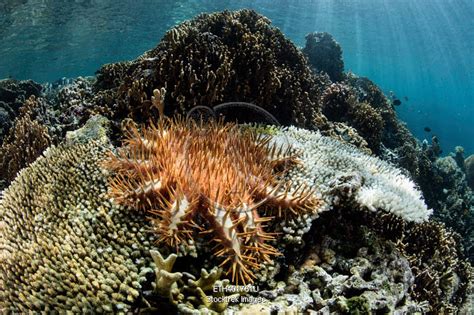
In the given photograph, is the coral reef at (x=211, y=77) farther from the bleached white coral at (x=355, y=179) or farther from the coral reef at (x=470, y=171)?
the coral reef at (x=470, y=171)

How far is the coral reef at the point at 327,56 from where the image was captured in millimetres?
14133

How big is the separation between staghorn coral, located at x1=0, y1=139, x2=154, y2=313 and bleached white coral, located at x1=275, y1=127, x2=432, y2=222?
5.65ft

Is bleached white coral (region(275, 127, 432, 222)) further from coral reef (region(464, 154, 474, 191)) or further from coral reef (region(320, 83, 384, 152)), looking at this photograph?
coral reef (region(464, 154, 474, 191))

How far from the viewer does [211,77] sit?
16.9ft

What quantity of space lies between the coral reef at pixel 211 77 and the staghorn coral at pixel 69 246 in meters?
1.87

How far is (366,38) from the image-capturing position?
46781 millimetres

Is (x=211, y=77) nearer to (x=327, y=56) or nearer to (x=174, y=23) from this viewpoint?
(x=327, y=56)

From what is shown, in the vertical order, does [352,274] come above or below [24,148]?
above

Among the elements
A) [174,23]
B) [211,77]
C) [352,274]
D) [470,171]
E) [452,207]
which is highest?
[211,77]

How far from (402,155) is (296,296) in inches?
378

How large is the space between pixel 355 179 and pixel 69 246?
257 centimetres

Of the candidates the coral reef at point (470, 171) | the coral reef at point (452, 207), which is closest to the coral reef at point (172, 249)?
the coral reef at point (452, 207)

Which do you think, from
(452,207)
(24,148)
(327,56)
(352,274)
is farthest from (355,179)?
(327,56)

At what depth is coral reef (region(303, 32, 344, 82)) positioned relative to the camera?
46.4ft
